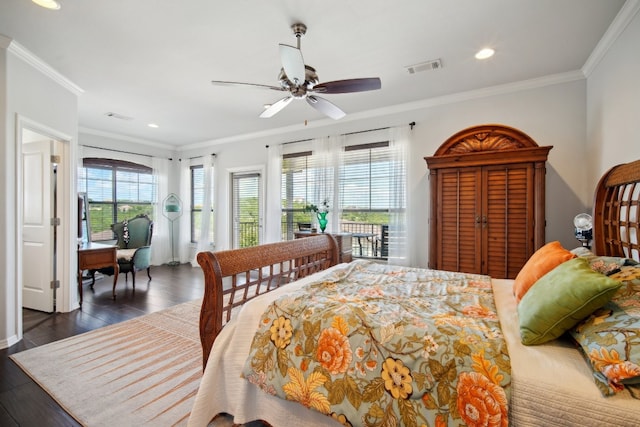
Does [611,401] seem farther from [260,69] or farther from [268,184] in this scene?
[268,184]

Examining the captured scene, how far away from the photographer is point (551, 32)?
2.42 metres

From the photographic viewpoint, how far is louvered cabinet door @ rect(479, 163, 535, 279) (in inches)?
113

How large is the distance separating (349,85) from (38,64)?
10.6 feet

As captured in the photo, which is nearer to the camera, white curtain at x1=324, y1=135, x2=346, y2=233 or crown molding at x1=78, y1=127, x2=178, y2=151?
white curtain at x1=324, y1=135, x2=346, y2=233

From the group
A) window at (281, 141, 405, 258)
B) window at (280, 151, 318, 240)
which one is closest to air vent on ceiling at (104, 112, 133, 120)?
window at (280, 151, 318, 240)

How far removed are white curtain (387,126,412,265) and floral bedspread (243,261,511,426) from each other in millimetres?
2325

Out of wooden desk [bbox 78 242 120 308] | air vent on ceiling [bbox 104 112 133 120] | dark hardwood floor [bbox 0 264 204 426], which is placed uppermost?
air vent on ceiling [bbox 104 112 133 120]

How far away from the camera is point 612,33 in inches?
93.7

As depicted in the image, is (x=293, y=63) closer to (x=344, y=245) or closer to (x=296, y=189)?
(x=344, y=245)

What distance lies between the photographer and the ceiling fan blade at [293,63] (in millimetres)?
1918

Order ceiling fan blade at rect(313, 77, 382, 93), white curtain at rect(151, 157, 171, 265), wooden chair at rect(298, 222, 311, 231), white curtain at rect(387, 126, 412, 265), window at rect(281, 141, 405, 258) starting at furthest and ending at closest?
1. white curtain at rect(151, 157, 171, 265)
2. wooden chair at rect(298, 222, 311, 231)
3. window at rect(281, 141, 405, 258)
4. white curtain at rect(387, 126, 412, 265)
5. ceiling fan blade at rect(313, 77, 382, 93)

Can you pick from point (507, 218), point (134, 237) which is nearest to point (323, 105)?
point (507, 218)

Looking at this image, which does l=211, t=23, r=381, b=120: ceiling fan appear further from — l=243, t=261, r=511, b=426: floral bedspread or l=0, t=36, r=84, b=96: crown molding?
l=0, t=36, r=84, b=96: crown molding

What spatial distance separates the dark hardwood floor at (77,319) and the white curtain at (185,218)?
15.4 inches
